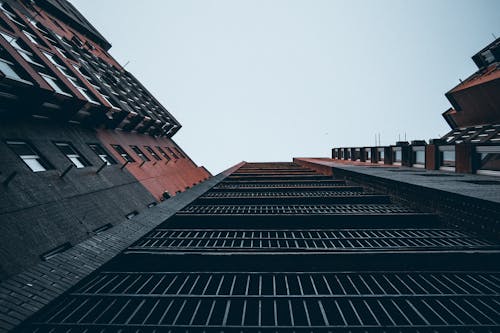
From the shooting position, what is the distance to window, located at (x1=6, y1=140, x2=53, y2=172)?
10938 millimetres

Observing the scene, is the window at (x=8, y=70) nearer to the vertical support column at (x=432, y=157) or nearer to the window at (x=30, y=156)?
the window at (x=30, y=156)

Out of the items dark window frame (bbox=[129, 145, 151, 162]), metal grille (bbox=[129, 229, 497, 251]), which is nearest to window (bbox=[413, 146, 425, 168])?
metal grille (bbox=[129, 229, 497, 251])

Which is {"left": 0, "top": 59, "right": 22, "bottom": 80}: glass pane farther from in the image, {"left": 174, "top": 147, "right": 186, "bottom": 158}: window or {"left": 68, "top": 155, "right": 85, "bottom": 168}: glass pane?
{"left": 174, "top": 147, "right": 186, "bottom": 158}: window

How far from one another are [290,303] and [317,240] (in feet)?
14.5

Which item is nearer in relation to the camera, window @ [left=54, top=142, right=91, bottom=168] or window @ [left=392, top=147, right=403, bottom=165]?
window @ [left=54, top=142, right=91, bottom=168]

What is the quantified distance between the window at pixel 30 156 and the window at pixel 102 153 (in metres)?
4.41

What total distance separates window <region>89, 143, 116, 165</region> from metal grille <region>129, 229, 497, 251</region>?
7413mm

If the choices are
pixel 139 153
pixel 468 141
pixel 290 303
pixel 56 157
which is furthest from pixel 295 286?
pixel 468 141

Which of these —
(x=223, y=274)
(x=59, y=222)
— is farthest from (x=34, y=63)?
(x=223, y=274)

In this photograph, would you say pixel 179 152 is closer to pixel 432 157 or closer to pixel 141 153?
pixel 141 153

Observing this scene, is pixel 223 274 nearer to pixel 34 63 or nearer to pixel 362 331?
pixel 362 331

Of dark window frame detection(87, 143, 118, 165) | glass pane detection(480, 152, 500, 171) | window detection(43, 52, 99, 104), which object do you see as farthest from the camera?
window detection(43, 52, 99, 104)

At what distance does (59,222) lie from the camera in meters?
9.70

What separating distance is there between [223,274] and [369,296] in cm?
379
